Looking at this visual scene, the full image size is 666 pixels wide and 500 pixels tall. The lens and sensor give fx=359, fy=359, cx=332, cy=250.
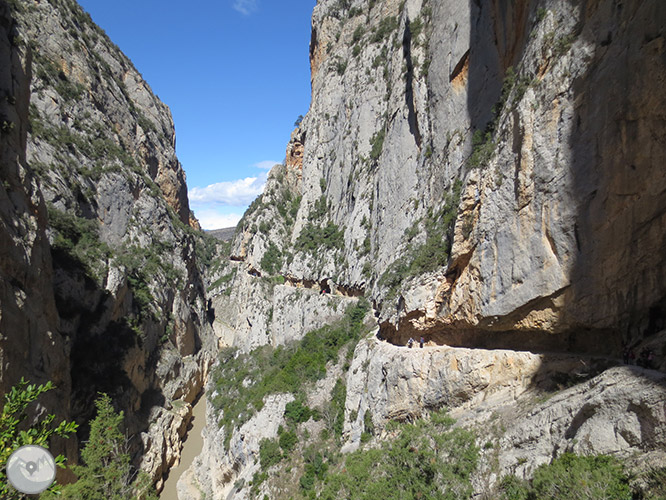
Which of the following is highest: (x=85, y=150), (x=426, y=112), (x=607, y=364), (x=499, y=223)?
(x=85, y=150)

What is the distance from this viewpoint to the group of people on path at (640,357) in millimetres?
8328

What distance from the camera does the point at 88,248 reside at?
1106 inches

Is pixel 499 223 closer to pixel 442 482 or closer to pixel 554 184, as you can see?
pixel 554 184

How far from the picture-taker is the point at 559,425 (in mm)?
8734

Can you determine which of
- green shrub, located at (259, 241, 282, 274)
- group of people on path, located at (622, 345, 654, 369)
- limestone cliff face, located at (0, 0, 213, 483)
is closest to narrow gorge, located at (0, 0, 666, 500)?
group of people on path, located at (622, 345, 654, 369)

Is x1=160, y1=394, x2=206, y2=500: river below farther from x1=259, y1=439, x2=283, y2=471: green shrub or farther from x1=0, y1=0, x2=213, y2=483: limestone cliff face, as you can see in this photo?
x1=259, y1=439, x2=283, y2=471: green shrub

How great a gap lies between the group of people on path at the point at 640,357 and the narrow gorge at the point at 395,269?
8 centimetres

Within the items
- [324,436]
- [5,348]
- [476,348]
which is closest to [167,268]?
[324,436]

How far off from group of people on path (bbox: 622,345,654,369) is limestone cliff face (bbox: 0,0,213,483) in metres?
17.5

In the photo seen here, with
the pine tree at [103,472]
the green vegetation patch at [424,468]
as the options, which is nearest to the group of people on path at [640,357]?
the green vegetation patch at [424,468]

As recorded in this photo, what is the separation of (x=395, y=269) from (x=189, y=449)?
24.4 m

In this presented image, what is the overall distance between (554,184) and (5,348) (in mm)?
17691

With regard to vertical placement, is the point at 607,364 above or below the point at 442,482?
above

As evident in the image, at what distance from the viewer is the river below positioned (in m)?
26.7
